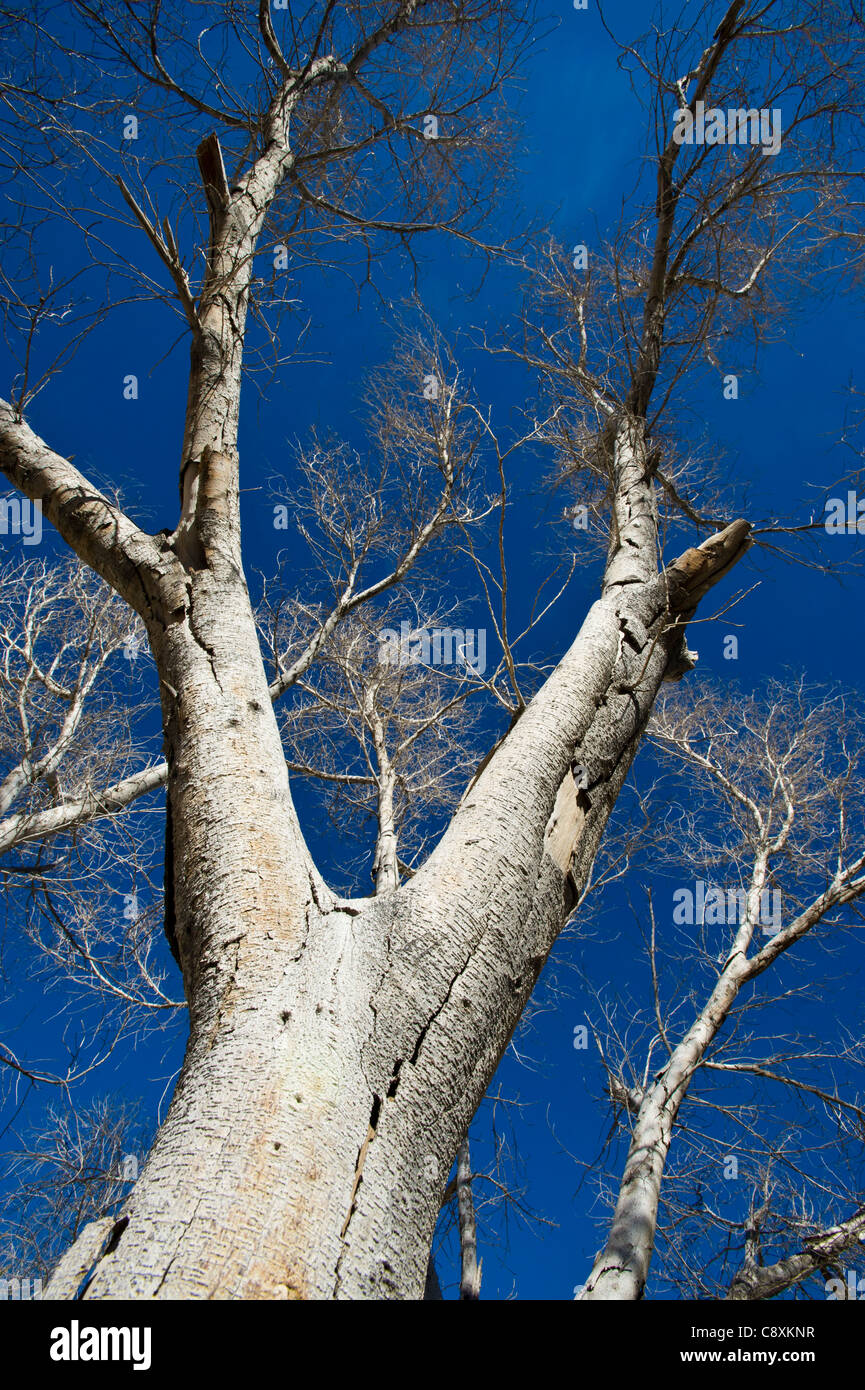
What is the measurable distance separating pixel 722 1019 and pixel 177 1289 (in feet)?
15.6

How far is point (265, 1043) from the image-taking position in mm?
1012

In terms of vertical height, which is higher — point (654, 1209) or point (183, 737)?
point (183, 737)

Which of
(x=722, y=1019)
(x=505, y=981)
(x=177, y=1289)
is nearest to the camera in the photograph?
(x=177, y=1289)

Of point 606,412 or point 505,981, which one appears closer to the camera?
point 505,981

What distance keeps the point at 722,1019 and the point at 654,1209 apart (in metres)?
1.45

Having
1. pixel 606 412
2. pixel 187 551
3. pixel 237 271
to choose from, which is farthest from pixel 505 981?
pixel 606 412

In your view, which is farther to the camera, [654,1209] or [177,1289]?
[654,1209]

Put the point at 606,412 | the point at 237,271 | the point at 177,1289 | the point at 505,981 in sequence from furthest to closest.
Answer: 1. the point at 606,412
2. the point at 237,271
3. the point at 505,981
4. the point at 177,1289

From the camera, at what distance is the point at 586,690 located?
1.78 metres

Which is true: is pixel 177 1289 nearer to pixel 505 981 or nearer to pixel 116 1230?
pixel 116 1230
